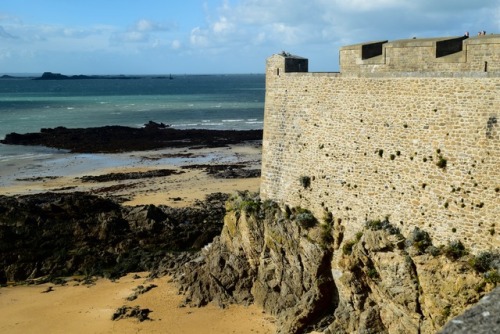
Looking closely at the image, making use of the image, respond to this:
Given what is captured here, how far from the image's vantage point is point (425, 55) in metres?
13.4

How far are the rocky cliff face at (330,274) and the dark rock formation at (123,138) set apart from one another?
34.6 m

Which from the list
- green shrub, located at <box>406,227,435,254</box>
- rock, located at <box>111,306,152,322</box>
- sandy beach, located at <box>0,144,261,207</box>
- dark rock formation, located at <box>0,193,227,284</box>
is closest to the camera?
green shrub, located at <box>406,227,435,254</box>

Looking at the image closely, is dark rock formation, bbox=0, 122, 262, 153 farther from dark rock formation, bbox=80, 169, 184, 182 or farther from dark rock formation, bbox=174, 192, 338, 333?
dark rock formation, bbox=174, 192, 338, 333

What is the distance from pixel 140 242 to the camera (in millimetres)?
24531

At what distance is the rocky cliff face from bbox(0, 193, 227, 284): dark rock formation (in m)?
4.45

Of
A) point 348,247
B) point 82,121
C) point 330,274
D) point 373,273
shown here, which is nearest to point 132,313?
point 330,274

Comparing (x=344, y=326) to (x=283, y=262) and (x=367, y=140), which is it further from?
(x=367, y=140)

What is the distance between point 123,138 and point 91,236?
33.5 m

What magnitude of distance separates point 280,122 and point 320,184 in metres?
2.37

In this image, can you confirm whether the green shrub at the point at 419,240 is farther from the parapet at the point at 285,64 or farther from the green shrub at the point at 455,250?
the parapet at the point at 285,64

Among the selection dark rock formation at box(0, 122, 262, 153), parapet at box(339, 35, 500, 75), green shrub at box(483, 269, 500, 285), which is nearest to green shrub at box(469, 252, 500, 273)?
green shrub at box(483, 269, 500, 285)

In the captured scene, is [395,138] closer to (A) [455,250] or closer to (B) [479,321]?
(A) [455,250]

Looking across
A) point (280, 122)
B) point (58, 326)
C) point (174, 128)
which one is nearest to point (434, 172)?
point (280, 122)

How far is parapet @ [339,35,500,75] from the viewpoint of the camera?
40.7ft
